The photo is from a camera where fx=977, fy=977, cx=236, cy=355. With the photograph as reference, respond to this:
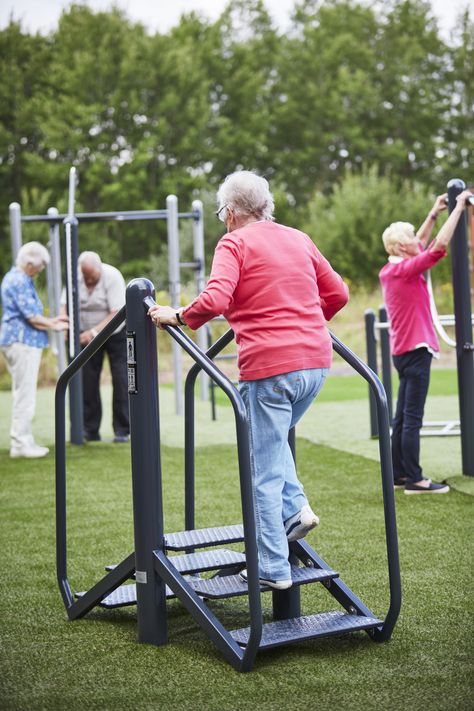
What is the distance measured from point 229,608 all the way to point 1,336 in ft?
14.2

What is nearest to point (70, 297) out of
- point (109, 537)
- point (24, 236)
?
point (109, 537)

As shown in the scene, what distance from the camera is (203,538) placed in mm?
3512

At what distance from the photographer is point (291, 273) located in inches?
127

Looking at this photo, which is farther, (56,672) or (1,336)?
(1,336)

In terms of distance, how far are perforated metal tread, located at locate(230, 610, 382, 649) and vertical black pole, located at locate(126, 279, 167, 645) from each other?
0.31m

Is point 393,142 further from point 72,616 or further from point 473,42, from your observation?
point 72,616

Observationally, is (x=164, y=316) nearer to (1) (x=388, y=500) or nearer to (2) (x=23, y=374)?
(1) (x=388, y=500)

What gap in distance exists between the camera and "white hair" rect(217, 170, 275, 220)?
326 cm

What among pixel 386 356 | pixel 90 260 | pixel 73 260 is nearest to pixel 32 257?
pixel 73 260

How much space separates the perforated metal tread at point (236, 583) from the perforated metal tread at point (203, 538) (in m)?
0.14

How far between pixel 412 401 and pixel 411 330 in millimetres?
432

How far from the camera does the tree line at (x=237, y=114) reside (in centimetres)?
2958

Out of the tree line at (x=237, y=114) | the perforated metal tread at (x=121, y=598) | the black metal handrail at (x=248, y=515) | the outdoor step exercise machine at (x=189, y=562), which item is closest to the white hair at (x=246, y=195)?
the outdoor step exercise machine at (x=189, y=562)

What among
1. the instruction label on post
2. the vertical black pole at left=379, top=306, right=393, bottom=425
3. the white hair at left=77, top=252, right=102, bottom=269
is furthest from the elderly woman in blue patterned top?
the instruction label on post
